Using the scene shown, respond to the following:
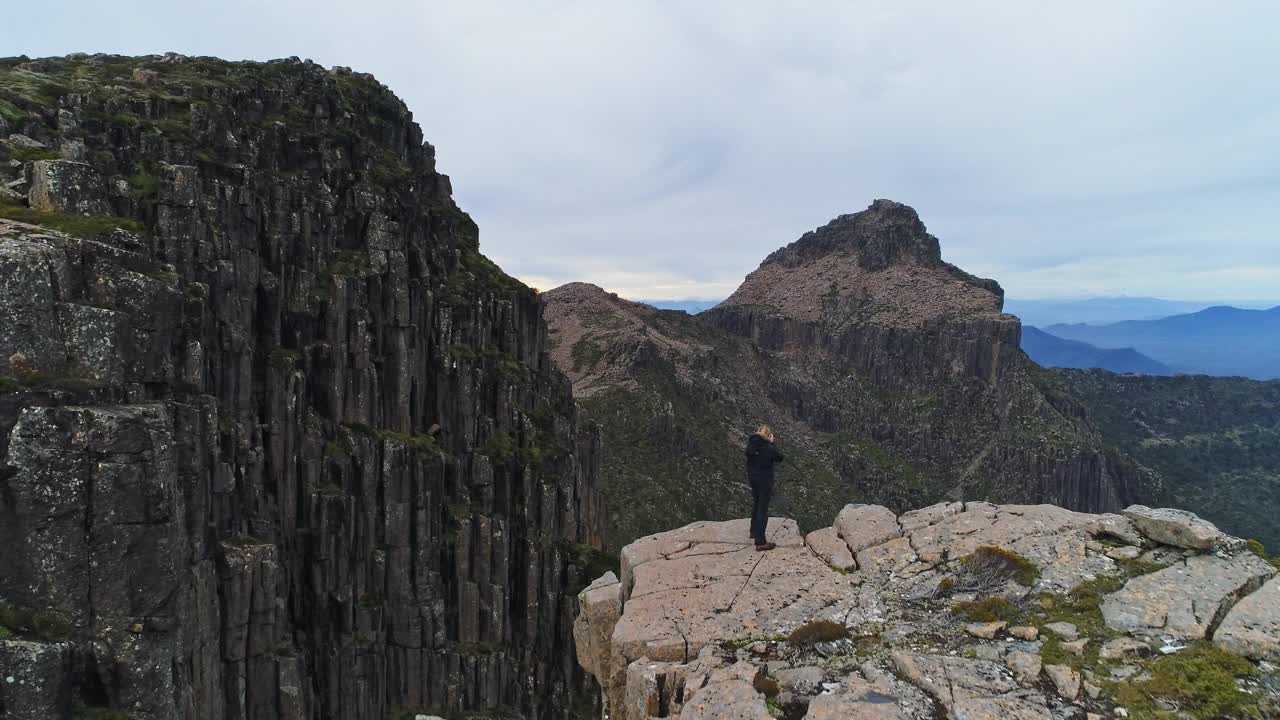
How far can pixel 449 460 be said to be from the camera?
63.7 metres

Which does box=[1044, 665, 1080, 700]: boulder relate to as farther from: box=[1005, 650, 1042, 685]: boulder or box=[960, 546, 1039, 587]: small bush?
box=[960, 546, 1039, 587]: small bush

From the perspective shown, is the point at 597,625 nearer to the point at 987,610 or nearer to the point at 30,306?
the point at 987,610

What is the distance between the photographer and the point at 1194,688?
9016 millimetres

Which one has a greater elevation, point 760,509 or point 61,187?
point 61,187

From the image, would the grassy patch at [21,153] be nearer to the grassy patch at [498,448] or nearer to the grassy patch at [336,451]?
the grassy patch at [336,451]

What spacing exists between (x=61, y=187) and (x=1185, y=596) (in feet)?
126

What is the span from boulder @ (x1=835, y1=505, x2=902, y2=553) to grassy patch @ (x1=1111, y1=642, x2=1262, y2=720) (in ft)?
20.8

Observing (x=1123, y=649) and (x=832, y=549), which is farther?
(x=832, y=549)

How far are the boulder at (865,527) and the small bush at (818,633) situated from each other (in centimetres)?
404

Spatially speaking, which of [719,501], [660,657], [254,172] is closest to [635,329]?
[719,501]

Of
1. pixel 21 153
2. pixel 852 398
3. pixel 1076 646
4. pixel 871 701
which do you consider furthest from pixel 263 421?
pixel 852 398

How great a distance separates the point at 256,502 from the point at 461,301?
28530 millimetres

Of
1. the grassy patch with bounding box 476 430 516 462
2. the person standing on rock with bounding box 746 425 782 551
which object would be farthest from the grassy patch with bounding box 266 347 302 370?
the person standing on rock with bounding box 746 425 782 551

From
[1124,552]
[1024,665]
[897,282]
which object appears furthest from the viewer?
[897,282]
